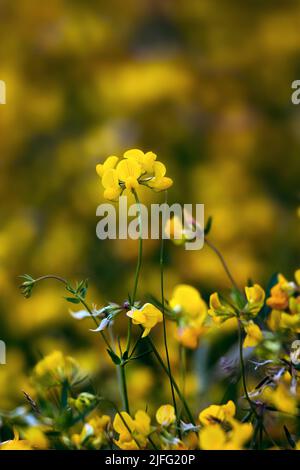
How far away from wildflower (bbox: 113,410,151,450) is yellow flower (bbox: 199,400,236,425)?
35mm

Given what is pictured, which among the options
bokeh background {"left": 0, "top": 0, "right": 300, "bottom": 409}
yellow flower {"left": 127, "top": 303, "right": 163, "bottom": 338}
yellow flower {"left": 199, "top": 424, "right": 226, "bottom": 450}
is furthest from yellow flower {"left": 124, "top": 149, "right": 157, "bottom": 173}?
bokeh background {"left": 0, "top": 0, "right": 300, "bottom": 409}

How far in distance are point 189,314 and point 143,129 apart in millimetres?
1984

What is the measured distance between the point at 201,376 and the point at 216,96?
5.37 feet

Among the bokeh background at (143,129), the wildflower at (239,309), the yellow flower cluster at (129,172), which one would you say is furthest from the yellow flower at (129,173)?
the bokeh background at (143,129)

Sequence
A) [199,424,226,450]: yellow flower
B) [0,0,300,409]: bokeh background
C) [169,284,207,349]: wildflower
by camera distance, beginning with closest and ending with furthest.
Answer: [199,424,226,450]: yellow flower, [169,284,207,349]: wildflower, [0,0,300,409]: bokeh background

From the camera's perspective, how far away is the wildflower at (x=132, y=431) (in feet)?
1.77

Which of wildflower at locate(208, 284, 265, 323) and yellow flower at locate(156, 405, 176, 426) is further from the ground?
wildflower at locate(208, 284, 265, 323)

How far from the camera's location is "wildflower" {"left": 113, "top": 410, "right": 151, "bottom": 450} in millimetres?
541

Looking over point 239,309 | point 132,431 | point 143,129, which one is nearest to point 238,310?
point 239,309

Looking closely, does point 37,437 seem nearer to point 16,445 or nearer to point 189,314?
point 16,445

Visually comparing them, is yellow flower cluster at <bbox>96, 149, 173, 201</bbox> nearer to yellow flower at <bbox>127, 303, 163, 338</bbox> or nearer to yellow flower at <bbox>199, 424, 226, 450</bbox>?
yellow flower at <bbox>127, 303, 163, 338</bbox>

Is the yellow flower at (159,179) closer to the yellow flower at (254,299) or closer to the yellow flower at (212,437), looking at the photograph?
the yellow flower at (254,299)

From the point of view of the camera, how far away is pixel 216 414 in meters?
0.55

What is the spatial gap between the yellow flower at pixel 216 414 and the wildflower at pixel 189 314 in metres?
0.05
